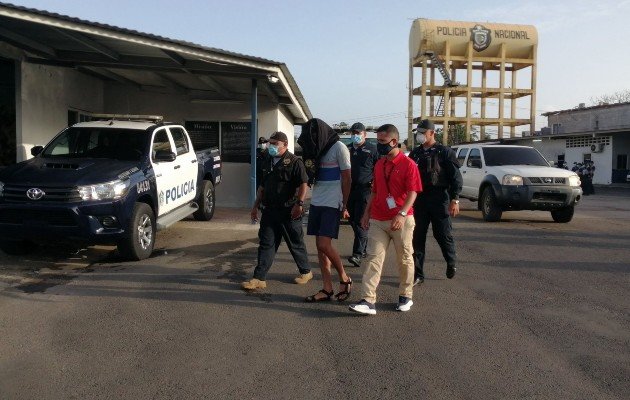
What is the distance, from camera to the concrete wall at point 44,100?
36.2ft

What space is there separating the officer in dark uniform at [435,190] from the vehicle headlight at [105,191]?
3679mm

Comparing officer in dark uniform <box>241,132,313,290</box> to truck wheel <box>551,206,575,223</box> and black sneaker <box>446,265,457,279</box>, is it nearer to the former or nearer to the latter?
black sneaker <box>446,265,457,279</box>

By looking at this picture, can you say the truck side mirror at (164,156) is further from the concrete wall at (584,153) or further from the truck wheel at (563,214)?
the concrete wall at (584,153)

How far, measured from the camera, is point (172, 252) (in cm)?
843

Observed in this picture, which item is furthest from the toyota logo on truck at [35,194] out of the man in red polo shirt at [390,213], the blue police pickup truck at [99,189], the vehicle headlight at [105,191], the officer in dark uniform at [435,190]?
the officer in dark uniform at [435,190]

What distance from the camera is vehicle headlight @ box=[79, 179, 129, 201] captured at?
7047mm

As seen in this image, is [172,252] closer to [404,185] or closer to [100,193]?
[100,193]

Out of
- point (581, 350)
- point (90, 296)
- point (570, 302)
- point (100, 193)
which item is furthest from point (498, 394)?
point (100, 193)

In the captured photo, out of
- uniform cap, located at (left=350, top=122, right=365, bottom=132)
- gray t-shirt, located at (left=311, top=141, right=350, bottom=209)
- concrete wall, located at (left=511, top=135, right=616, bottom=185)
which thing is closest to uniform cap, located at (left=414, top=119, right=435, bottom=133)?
uniform cap, located at (left=350, top=122, right=365, bottom=132)

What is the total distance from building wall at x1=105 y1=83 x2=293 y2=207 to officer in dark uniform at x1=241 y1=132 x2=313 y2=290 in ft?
27.0

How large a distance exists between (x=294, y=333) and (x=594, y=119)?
42743 millimetres

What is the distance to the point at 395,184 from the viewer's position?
17.6 feet

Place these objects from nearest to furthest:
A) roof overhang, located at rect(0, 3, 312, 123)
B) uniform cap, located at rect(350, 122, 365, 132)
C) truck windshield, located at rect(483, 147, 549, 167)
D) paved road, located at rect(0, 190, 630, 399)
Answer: paved road, located at rect(0, 190, 630, 399) < uniform cap, located at rect(350, 122, 365, 132) < roof overhang, located at rect(0, 3, 312, 123) < truck windshield, located at rect(483, 147, 549, 167)

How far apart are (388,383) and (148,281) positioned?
12.1 feet
